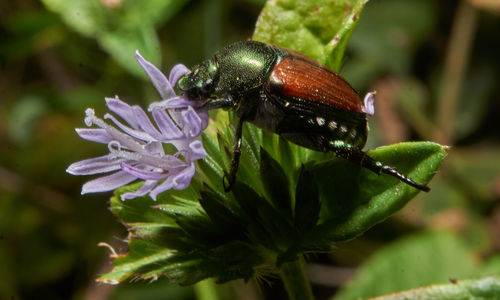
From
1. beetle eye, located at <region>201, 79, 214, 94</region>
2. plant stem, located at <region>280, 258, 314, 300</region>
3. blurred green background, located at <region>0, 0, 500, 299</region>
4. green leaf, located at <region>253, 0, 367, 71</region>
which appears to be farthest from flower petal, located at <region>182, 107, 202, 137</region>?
blurred green background, located at <region>0, 0, 500, 299</region>

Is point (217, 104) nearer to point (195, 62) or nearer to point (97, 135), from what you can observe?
point (97, 135)

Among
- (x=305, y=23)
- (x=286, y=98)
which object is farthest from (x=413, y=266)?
(x=286, y=98)

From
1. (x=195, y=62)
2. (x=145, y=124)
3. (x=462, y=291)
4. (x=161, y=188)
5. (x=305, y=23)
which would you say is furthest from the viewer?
(x=195, y=62)

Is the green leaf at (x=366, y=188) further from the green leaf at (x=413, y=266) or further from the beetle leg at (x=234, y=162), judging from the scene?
the green leaf at (x=413, y=266)

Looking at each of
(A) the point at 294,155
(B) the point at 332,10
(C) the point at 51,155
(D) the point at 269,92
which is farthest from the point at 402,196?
(C) the point at 51,155

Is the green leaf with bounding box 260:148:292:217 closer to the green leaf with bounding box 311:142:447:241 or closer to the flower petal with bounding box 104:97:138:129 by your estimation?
the green leaf with bounding box 311:142:447:241

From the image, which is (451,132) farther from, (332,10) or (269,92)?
(269,92)

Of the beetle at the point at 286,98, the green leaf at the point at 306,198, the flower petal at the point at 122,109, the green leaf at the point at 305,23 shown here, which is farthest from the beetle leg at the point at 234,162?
the green leaf at the point at 305,23
